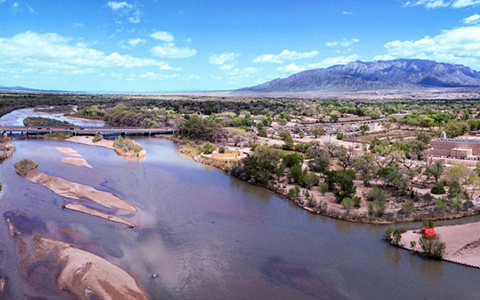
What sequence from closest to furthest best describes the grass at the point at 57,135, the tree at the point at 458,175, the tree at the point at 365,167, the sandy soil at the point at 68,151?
1. the tree at the point at 458,175
2. the tree at the point at 365,167
3. the sandy soil at the point at 68,151
4. the grass at the point at 57,135

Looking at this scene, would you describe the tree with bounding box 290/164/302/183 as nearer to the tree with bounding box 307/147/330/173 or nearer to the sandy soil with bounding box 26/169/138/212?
the tree with bounding box 307/147/330/173

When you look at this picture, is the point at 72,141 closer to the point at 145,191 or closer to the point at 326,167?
the point at 145,191

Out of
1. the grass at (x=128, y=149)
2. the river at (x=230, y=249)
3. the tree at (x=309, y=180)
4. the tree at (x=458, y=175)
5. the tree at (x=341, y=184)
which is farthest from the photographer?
the grass at (x=128, y=149)

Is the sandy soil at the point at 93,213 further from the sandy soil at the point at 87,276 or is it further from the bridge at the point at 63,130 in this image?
the bridge at the point at 63,130

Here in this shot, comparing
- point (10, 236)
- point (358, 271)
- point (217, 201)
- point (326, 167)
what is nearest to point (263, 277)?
point (358, 271)

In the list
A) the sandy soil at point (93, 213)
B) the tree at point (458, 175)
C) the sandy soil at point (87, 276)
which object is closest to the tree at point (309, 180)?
the tree at point (458, 175)

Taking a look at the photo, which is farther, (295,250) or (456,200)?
(456,200)
